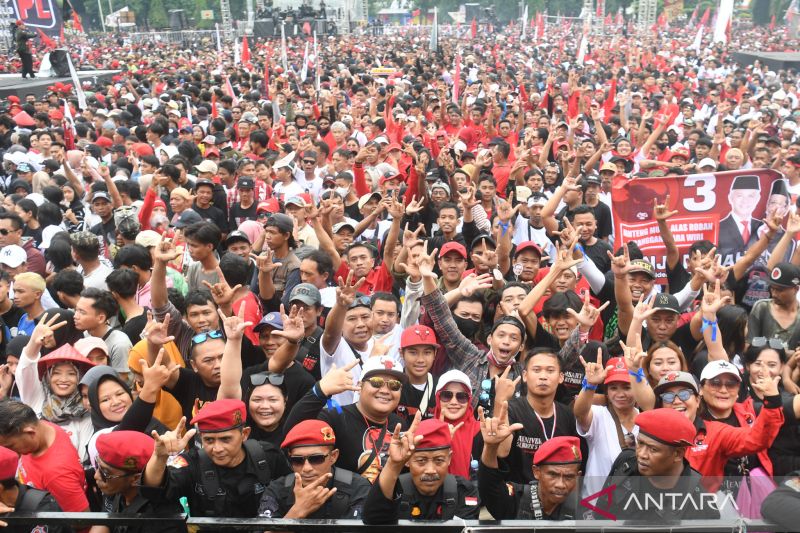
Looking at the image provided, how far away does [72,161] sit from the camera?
9820 millimetres

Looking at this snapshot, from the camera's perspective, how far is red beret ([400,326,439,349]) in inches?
173

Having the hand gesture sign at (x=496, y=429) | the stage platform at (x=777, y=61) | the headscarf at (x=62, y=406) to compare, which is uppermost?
the hand gesture sign at (x=496, y=429)

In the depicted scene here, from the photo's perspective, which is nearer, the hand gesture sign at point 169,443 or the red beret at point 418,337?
the hand gesture sign at point 169,443

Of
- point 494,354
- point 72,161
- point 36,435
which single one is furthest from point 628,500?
point 72,161

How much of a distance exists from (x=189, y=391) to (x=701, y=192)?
431 centimetres

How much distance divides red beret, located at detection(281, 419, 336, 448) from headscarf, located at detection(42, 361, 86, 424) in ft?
4.30

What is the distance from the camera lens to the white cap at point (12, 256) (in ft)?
19.4

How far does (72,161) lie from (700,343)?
7.71 metres

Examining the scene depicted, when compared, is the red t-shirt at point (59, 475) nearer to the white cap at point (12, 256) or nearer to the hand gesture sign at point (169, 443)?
the hand gesture sign at point (169, 443)

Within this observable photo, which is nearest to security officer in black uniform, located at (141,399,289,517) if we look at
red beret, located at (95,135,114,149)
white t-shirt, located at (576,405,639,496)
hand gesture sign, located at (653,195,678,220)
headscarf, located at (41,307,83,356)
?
white t-shirt, located at (576,405,639,496)

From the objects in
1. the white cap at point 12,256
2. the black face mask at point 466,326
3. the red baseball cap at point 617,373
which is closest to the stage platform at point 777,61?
the black face mask at point 466,326

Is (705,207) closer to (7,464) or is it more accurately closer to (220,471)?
(220,471)

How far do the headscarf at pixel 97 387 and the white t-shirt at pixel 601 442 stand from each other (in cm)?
226

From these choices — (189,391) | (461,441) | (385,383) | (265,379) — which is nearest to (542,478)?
(461,441)
